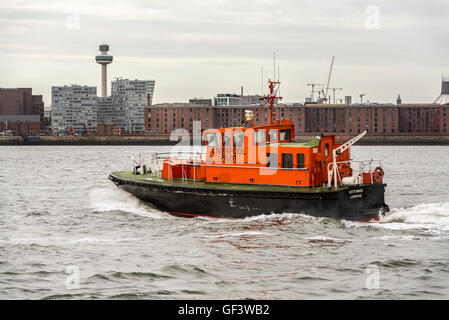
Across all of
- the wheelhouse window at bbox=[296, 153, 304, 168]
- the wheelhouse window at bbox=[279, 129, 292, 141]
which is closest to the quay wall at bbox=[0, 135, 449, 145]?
the wheelhouse window at bbox=[279, 129, 292, 141]

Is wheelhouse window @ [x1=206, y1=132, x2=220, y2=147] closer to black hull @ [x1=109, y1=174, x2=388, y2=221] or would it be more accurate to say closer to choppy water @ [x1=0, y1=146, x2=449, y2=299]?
black hull @ [x1=109, y1=174, x2=388, y2=221]

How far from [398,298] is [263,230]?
7.16 meters

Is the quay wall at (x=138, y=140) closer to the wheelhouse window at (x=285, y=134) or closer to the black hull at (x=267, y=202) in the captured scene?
the wheelhouse window at (x=285, y=134)

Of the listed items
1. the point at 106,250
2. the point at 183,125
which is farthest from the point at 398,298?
the point at 183,125

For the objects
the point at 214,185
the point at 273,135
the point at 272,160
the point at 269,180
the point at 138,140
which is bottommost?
the point at 214,185

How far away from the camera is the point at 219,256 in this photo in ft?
57.8

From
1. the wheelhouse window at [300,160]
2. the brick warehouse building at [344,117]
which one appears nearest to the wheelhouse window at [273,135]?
the wheelhouse window at [300,160]

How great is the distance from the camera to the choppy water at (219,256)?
1455 centimetres

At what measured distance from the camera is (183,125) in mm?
174875

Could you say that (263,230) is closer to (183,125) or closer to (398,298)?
(398,298)

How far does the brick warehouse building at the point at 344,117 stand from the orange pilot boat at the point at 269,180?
141m

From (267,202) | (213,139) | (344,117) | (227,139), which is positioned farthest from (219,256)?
(344,117)

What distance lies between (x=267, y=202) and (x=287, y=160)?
1.65 m

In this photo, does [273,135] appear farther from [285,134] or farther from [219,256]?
[219,256]
